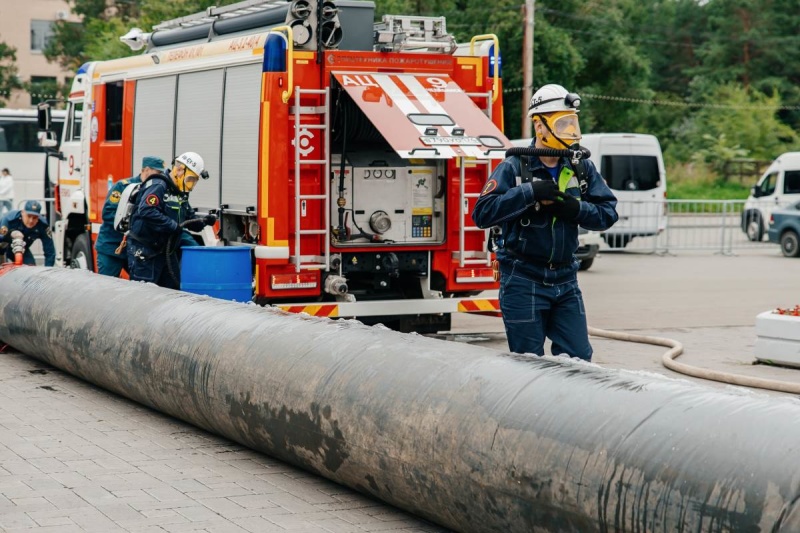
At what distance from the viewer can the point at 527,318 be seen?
700 centimetres

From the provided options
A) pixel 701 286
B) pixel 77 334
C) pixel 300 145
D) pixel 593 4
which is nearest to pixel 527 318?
pixel 77 334

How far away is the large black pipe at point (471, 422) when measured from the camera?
449 cm

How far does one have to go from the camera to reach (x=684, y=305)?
17.1 metres

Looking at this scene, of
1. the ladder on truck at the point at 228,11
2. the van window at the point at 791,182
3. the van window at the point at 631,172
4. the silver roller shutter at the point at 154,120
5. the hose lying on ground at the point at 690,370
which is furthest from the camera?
the van window at the point at 791,182

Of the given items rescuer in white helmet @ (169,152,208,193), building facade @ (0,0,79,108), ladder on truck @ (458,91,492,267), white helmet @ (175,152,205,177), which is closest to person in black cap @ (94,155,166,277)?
rescuer in white helmet @ (169,152,208,193)

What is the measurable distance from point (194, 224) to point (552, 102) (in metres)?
5.19

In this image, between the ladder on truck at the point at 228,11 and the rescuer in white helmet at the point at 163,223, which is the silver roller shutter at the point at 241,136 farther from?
the ladder on truck at the point at 228,11

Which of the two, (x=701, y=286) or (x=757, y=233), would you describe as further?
(x=757, y=233)

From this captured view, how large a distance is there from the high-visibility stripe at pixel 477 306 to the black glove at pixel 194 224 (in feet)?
8.70

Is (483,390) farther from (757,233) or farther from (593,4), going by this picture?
(593,4)

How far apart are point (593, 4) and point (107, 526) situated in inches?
1996

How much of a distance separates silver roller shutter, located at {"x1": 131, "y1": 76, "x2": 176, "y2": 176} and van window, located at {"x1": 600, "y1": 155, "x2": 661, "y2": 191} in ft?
51.0

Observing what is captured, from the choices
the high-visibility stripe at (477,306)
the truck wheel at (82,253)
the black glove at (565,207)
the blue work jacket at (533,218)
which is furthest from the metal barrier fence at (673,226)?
the black glove at (565,207)

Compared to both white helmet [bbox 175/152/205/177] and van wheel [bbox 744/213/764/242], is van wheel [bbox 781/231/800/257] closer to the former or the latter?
van wheel [bbox 744/213/764/242]
